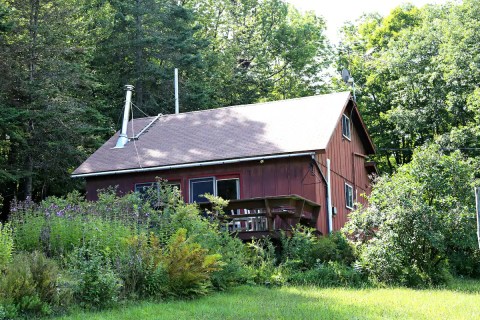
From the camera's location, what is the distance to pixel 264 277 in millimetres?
13219

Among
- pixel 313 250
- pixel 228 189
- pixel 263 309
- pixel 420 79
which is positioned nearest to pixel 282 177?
pixel 228 189

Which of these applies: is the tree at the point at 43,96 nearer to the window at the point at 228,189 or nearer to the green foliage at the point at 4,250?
the window at the point at 228,189

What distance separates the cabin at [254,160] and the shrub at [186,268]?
579 cm

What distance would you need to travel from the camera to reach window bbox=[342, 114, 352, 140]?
2358 cm

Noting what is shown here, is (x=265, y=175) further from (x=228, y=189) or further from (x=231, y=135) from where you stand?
(x=231, y=135)

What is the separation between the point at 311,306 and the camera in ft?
32.6

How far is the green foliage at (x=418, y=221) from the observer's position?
1385cm

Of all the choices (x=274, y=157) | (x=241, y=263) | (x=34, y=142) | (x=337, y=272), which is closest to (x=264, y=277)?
(x=241, y=263)

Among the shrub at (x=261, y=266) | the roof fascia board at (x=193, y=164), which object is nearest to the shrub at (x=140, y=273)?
the shrub at (x=261, y=266)

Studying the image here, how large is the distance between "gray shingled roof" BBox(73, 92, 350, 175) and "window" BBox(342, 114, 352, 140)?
103 cm

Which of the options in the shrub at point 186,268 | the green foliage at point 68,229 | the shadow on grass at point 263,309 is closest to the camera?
the shadow on grass at point 263,309

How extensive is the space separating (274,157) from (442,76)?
630 inches

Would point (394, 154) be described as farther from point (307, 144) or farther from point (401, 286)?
point (401, 286)

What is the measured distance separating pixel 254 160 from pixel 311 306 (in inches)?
405
